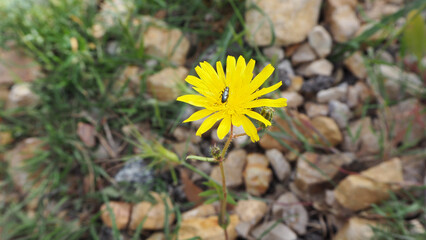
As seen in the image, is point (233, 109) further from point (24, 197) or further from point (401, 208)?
point (24, 197)

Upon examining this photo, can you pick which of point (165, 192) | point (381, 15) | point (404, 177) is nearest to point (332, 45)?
point (381, 15)

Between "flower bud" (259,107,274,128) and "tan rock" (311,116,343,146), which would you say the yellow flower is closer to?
Result: "flower bud" (259,107,274,128)

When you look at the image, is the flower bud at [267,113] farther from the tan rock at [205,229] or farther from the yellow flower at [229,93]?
the tan rock at [205,229]

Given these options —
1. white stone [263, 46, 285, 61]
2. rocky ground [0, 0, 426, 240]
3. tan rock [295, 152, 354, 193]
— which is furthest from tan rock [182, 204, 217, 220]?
white stone [263, 46, 285, 61]

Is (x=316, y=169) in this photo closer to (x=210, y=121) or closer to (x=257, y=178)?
(x=257, y=178)

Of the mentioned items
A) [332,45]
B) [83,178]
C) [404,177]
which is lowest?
[404,177]

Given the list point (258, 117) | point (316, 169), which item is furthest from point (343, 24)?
point (258, 117)

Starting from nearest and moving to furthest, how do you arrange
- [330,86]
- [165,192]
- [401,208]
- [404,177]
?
[401,208] < [404,177] < [165,192] < [330,86]
